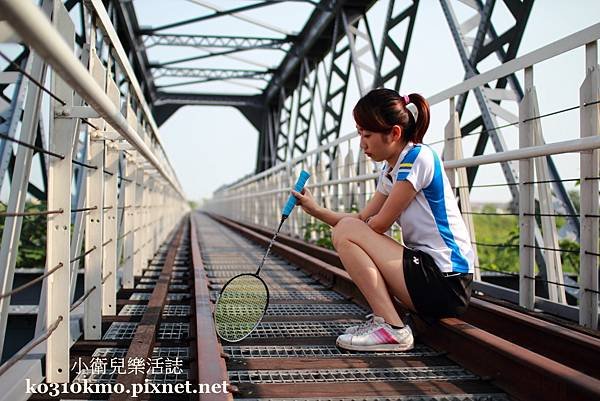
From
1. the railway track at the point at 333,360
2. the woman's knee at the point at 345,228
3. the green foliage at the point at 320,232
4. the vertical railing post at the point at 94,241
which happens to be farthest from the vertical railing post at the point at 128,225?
the green foliage at the point at 320,232

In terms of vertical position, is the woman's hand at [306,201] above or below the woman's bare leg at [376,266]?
above

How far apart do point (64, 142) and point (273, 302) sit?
2273mm

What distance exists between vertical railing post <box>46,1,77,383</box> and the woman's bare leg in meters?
1.27

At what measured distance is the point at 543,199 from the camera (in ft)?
9.93

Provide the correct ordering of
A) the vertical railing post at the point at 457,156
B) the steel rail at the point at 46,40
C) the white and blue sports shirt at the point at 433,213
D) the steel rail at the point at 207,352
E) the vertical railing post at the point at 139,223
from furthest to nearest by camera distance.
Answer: the vertical railing post at the point at 139,223, the vertical railing post at the point at 457,156, the white and blue sports shirt at the point at 433,213, the steel rail at the point at 207,352, the steel rail at the point at 46,40

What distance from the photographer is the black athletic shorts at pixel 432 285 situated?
2564mm

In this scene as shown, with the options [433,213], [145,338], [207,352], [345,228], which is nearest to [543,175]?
[433,213]

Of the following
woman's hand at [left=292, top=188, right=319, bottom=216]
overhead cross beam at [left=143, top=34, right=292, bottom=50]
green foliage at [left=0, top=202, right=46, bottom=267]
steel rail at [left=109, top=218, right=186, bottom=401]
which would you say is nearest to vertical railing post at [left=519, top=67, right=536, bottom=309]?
woman's hand at [left=292, top=188, right=319, bottom=216]

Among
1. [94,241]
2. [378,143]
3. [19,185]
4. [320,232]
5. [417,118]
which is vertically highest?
[417,118]

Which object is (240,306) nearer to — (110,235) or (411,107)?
(110,235)

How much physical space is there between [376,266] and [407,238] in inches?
8.1

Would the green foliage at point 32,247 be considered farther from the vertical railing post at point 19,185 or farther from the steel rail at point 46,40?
the steel rail at point 46,40

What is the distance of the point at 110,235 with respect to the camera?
10.8ft

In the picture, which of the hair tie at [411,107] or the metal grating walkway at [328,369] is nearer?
the metal grating walkway at [328,369]
